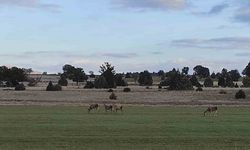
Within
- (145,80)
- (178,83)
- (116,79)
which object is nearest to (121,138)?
(178,83)

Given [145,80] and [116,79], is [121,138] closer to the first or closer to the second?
[116,79]

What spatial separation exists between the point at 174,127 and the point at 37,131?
27.6 feet

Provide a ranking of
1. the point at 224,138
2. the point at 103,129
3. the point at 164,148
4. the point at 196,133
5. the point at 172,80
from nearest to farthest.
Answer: the point at 164,148 < the point at 224,138 < the point at 196,133 < the point at 103,129 < the point at 172,80

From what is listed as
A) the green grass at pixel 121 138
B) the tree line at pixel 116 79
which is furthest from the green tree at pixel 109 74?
the green grass at pixel 121 138

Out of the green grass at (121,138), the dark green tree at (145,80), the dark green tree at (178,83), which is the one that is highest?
the dark green tree at (145,80)

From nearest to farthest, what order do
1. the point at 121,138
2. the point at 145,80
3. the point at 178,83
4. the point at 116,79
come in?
the point at 121,138 → the point at 178,83 → the point at 116,79 → the point at 145,80

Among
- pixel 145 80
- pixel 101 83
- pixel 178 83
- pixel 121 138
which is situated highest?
pixel 145 80

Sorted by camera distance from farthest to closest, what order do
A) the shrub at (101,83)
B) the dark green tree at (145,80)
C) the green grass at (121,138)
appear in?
the dark green tree at (145,80), the shrub at (101,83), the green grass at (121,138)

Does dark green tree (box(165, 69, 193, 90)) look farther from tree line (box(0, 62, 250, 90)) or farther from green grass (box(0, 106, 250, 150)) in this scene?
green grass (box(0, 106, 250, 150))

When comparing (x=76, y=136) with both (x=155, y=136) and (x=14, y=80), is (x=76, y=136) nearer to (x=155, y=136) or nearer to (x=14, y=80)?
(x=155, y=136)

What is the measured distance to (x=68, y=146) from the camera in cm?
2520

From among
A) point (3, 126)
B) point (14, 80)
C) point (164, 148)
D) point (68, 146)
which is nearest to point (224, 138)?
point (164, 148)

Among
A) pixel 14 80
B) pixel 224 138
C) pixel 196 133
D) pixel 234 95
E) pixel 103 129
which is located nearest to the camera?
pixel 224 138

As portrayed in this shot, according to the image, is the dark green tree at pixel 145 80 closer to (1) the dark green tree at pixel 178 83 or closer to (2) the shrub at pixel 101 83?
(2) the shrub at pixel 101 83
